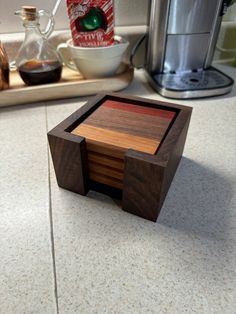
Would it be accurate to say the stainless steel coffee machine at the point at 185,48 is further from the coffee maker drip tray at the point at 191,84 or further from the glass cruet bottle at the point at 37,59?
the glass cruet bottle at the point at 37,59

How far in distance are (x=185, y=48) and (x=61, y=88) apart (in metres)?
0.33

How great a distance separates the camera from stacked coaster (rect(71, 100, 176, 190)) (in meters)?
0.29

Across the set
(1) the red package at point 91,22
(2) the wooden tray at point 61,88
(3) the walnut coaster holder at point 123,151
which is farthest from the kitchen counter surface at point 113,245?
(1) the red package at point 91,22

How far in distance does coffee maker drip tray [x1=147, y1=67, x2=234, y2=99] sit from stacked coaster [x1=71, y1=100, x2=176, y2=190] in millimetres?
239

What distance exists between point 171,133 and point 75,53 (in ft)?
1.16

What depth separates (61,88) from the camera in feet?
1.82

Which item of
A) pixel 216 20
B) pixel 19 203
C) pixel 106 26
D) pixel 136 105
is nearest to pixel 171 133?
pixel 136 105

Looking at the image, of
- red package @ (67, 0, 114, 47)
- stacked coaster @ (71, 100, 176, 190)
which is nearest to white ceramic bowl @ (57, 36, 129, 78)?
red package @ (67, 0, 114, 47)

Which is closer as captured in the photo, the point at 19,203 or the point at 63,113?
the point at 19,203

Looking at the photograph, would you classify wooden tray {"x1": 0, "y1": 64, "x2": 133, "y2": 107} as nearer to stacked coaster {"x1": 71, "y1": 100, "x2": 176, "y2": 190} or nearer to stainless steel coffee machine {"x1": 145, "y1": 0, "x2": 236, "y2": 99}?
stainless steel coffee machine {"x1": 145, "y1": 0, "x2": 236, "y2": 99}

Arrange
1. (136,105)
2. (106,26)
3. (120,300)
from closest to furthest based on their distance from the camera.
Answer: (120,300) < (136,105) < (106,26)

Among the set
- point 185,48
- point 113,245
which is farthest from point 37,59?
point 113,245

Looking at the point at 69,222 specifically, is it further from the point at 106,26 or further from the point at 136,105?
the point at 106,26

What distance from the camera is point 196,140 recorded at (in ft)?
1.51
